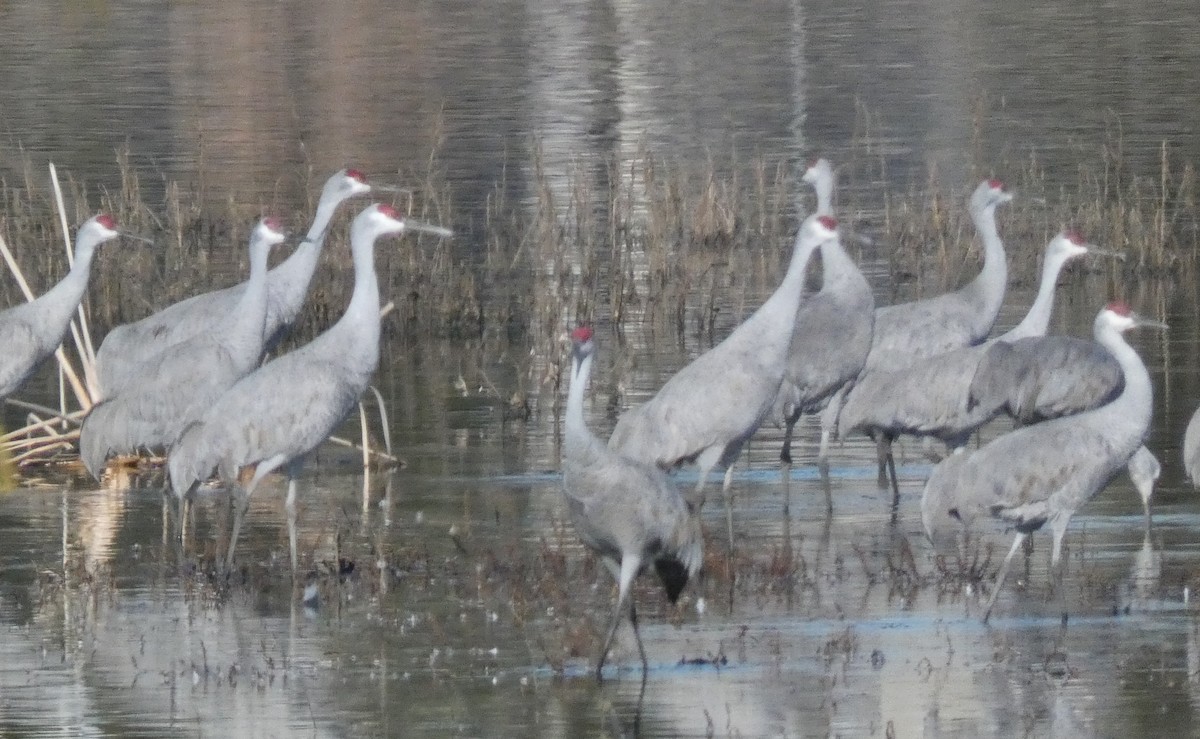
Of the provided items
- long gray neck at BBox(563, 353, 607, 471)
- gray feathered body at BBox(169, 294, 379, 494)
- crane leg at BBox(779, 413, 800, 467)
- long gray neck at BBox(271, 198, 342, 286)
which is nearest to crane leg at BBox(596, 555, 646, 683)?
long gray neck at BBox(563, 353, 607, 471)

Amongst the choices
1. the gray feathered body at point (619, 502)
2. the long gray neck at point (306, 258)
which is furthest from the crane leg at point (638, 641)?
the long gray neck at point (306, 258)

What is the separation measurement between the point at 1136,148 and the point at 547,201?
8.10 meters

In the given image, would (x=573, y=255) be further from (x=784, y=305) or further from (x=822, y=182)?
(x=784, y=305)

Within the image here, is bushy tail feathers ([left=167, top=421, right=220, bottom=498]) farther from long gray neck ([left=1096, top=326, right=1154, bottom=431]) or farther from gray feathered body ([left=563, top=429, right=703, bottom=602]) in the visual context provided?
long gray neck ([left=1096, top=326, right=1154, bottom=431])

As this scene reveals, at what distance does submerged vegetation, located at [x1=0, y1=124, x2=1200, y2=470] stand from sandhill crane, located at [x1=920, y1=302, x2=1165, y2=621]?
12.1 ft

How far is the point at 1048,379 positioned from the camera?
33.8 ft

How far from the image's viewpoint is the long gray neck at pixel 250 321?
10.1 m

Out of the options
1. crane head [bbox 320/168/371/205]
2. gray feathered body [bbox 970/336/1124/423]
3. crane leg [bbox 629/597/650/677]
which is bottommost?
A: crane leg [bbox 629/597/650/677]

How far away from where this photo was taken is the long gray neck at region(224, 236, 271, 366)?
10078 millimetres

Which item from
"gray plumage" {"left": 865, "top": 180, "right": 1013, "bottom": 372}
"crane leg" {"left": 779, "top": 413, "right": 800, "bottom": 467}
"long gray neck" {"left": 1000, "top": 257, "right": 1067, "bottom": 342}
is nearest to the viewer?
"crane leg" {"left": 779, "top": 413, "right": 800, "bottom": 467}

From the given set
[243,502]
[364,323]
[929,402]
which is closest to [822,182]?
[929,402]

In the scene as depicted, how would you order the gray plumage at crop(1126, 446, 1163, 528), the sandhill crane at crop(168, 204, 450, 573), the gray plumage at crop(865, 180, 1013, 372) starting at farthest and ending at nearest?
the gray plumage at crop(865, 180, 1013, 372)
the gray plumage at crop(1126, 446, 1163, 528)
the sandhill crane at crop(168, 204, 450, 573)

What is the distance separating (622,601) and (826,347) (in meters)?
3.44

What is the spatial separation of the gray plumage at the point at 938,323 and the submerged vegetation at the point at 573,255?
1657mm
